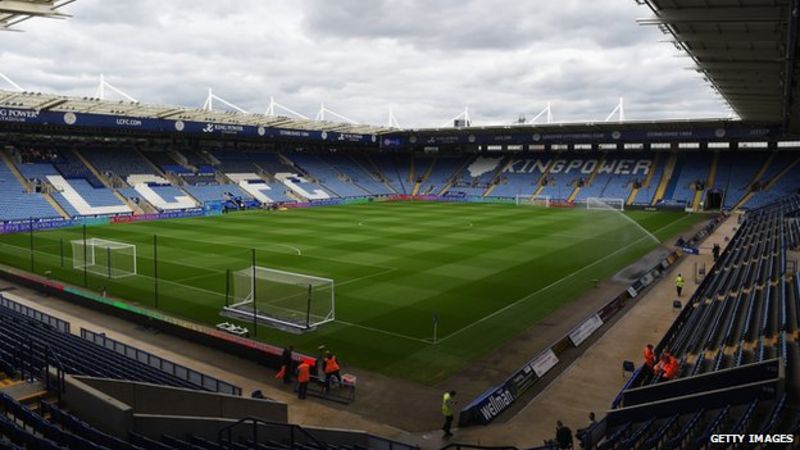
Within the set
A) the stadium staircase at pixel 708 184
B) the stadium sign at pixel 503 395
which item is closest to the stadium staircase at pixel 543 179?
the stadium staircase at pixel 708 184

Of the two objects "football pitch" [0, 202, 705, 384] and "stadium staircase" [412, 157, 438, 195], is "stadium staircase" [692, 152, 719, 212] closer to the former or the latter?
"football pitch" [0, 202, 705, 384]

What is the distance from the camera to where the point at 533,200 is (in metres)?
79.3

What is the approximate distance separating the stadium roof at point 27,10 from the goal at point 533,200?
212 feet

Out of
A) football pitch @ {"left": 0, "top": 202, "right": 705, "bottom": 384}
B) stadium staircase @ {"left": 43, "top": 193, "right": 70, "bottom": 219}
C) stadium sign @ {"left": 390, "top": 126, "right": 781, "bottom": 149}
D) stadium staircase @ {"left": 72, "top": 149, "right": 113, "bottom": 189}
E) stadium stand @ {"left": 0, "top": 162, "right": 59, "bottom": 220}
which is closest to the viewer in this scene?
football pitch @ {"left": 0, "top": 202, "right": 705, "bottom": 384}

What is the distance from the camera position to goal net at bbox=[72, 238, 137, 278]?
31594mm

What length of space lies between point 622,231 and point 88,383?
153 feet

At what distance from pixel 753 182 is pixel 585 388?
64952 millimetres

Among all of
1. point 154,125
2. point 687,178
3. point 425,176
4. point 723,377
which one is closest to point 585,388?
point 723,377

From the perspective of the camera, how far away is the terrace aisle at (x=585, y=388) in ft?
47.1

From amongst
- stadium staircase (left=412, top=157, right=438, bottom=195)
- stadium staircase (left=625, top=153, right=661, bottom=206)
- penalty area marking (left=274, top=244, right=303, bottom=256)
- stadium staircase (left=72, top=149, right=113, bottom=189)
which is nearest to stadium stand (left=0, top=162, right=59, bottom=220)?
stadium staircase (left=72, top=149, right=113, bottom=189)

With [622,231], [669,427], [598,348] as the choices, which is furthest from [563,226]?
[669,427]

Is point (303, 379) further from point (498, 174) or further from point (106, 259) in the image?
point (498, 174)

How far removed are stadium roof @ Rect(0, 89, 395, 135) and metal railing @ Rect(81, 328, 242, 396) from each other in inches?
1485

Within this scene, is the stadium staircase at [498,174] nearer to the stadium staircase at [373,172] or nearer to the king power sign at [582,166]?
the king power sign at [582,166]
